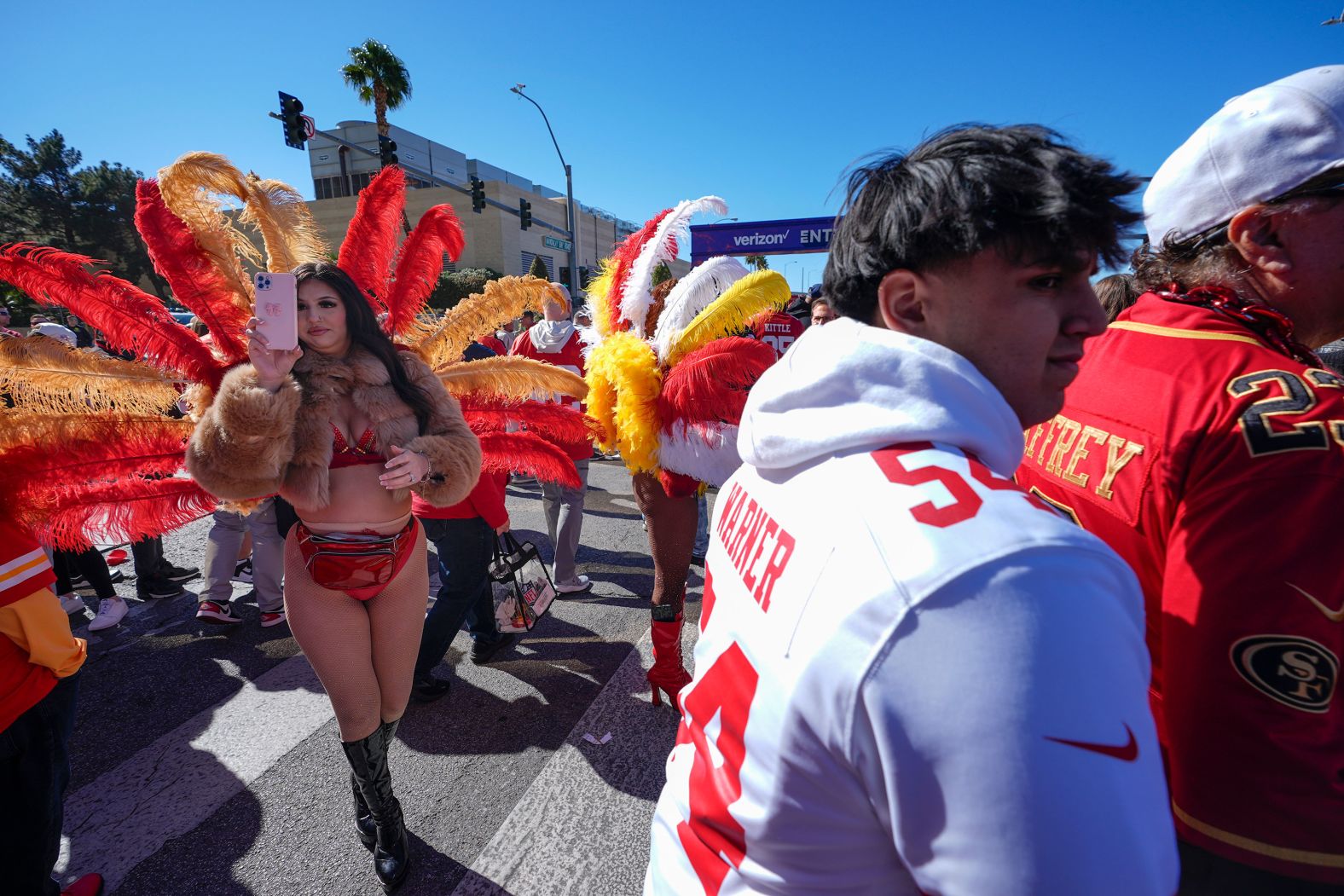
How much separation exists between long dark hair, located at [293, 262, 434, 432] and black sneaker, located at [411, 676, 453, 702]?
157cm

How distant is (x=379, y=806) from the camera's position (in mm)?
2137

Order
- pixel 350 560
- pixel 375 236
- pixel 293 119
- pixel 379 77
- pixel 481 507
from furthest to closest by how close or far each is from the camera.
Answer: pixel 379 77, pixel 293 119, pixel 481 507, pixel 375 236, pixel 350 560

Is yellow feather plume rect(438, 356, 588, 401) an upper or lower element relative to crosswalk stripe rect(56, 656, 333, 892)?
upper

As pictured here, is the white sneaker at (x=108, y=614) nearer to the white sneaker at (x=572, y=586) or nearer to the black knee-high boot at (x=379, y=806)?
the white sneaker at (x=572, y=586)

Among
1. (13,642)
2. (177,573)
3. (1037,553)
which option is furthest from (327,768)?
(1037,553)

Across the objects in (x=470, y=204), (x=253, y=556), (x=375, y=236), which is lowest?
(x=253, y=556)

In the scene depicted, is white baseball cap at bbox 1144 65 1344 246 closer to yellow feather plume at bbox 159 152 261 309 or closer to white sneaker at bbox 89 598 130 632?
yellow feather plume at bbox 159 152 261 309

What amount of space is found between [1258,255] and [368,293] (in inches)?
107

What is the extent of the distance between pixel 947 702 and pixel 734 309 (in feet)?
7.48

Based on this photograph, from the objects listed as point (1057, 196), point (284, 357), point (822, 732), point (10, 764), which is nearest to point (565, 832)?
point (10, 764)

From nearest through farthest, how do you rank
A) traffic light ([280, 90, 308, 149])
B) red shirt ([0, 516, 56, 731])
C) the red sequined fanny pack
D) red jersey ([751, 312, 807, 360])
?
red shirt ([0, 516, 56, 731]) → the red sequined fanny pack → red jersey ([751, 312, 807, 360]) → traffic light ([280, 90, 308, 149])

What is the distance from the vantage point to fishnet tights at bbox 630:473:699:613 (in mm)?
2906

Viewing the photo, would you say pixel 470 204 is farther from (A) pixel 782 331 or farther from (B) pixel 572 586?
(B) pixel 572 586

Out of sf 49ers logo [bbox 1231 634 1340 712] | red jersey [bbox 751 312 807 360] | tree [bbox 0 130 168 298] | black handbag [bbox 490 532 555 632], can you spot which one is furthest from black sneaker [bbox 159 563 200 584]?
tree [bbox 0 130 168 298]
